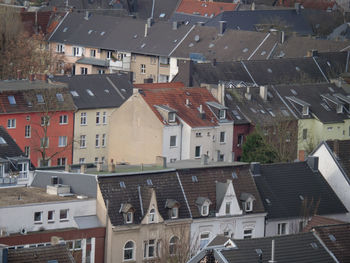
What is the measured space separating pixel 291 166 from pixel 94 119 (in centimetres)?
2323

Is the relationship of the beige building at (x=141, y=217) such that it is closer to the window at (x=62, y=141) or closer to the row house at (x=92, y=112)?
the row house at (x=92, y=112)

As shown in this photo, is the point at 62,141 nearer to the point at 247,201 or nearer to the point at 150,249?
the point at 247,201

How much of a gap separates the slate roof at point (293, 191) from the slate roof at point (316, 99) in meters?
19.4

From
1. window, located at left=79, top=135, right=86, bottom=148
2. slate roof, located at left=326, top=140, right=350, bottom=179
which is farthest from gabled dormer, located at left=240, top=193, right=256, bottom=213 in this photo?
window, located at left=79, top=135, right=86, bottom=148

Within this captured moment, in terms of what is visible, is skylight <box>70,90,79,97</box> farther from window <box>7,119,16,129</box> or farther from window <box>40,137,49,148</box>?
window <box>7,119,16,129</box>

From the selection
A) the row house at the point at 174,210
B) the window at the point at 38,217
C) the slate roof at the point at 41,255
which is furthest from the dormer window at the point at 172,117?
the slate roof at the point at 41,255

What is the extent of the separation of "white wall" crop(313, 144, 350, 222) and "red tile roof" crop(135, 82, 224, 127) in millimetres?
13740

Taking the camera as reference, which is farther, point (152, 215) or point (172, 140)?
point (172, 140)

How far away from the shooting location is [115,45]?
127m

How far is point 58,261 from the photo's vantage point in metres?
56.5

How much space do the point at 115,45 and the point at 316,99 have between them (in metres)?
32.7

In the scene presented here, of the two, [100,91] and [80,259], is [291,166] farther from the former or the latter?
[100,91]

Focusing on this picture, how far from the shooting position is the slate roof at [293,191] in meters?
74.1

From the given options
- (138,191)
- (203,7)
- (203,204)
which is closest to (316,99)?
(203,204)
